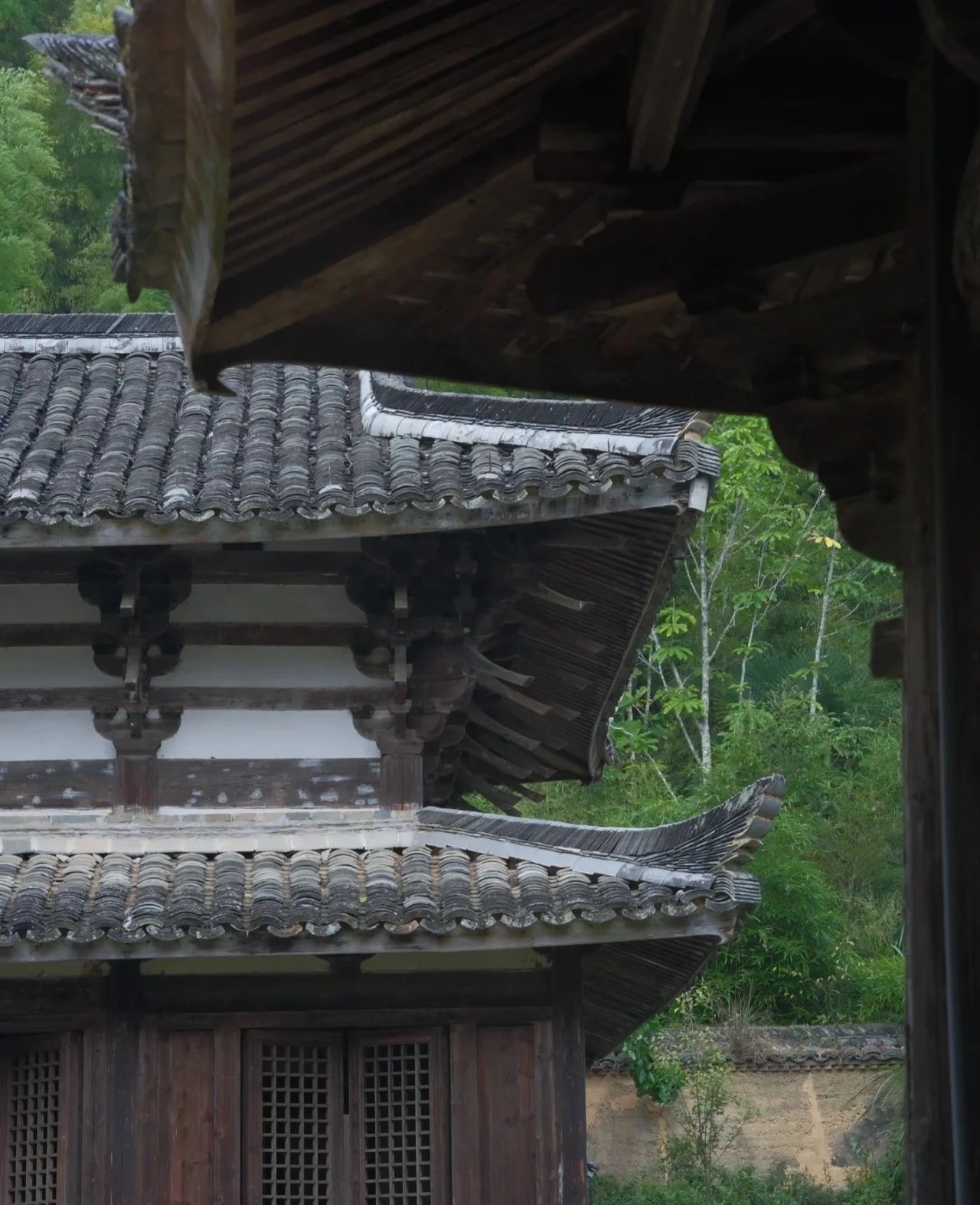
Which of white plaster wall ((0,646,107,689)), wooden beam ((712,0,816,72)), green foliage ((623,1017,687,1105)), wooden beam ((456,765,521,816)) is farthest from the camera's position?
green foliage ((623,1017,687,1105))

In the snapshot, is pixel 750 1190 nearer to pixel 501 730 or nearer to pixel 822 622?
pixel 501 730

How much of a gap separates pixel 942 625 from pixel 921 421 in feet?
1.15

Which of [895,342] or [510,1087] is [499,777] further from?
[895,342]

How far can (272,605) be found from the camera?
341 inches

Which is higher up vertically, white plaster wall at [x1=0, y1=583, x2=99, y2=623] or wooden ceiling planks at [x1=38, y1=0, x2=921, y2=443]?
white plaster wall at [x1=0, y1=583, x2=99, y2=623]

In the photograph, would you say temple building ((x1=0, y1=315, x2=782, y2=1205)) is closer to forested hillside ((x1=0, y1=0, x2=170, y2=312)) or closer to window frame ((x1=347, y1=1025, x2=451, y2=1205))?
window frame ((x1=347, y1=1025, x2=451, y2=1205))

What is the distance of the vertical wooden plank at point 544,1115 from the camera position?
7.98m

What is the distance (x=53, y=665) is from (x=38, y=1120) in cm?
223

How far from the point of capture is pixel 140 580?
27.5 feet

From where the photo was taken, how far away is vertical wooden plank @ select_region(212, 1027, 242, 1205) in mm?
7918

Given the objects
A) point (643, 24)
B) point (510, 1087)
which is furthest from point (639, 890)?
point (643, 24)

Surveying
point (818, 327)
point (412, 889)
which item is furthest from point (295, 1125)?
point (818, 327)

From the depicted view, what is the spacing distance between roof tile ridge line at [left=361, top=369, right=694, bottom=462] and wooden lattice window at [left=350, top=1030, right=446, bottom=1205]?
294 centimetres

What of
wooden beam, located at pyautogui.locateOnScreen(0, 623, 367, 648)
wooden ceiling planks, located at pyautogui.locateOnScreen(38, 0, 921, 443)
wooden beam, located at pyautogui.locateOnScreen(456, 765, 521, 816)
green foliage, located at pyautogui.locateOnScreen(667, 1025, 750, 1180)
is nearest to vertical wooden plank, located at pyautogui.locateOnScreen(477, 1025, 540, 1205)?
wooden beam, located at pyautogui.locateOnScreen(0, 623, 367, 648)
